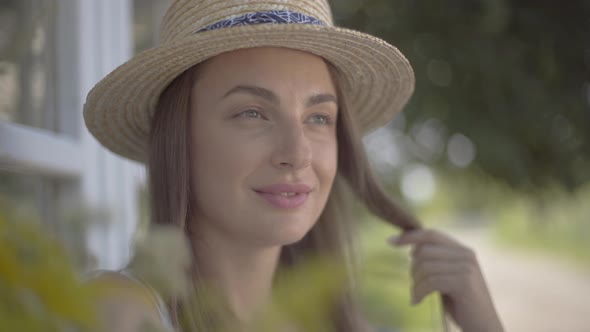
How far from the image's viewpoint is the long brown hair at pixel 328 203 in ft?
4.57

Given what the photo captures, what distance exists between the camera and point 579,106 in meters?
2.57

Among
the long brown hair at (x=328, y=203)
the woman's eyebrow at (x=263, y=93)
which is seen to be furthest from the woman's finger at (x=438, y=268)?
the woman's eyebrow at (x=263, y=93)

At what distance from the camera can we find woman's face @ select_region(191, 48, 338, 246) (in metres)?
1.34

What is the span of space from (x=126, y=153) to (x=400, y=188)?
176 centimetres

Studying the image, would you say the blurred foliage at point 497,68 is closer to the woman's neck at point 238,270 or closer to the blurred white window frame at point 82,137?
the blurred white window frame at point 82,137

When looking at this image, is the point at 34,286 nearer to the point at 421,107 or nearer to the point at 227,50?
the point at 227,50

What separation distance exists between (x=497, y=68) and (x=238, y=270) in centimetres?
137

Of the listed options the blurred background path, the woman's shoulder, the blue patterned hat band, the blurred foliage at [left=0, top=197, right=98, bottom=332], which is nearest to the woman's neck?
the woman's shoulder

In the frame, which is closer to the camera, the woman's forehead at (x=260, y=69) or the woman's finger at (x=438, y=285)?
the woman's forehead at (x=260, y=69)

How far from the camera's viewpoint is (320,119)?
4.91 ft

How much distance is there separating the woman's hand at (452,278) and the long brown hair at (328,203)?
0.27 ft

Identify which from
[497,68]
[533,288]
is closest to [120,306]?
[497,68]

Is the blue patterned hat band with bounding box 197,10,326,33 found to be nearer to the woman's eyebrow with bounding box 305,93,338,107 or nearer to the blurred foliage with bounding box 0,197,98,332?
the woman's eyebrow with bounding box 305,93,338,107

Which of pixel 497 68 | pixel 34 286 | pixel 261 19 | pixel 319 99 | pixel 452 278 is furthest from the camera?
pixel 497 68
